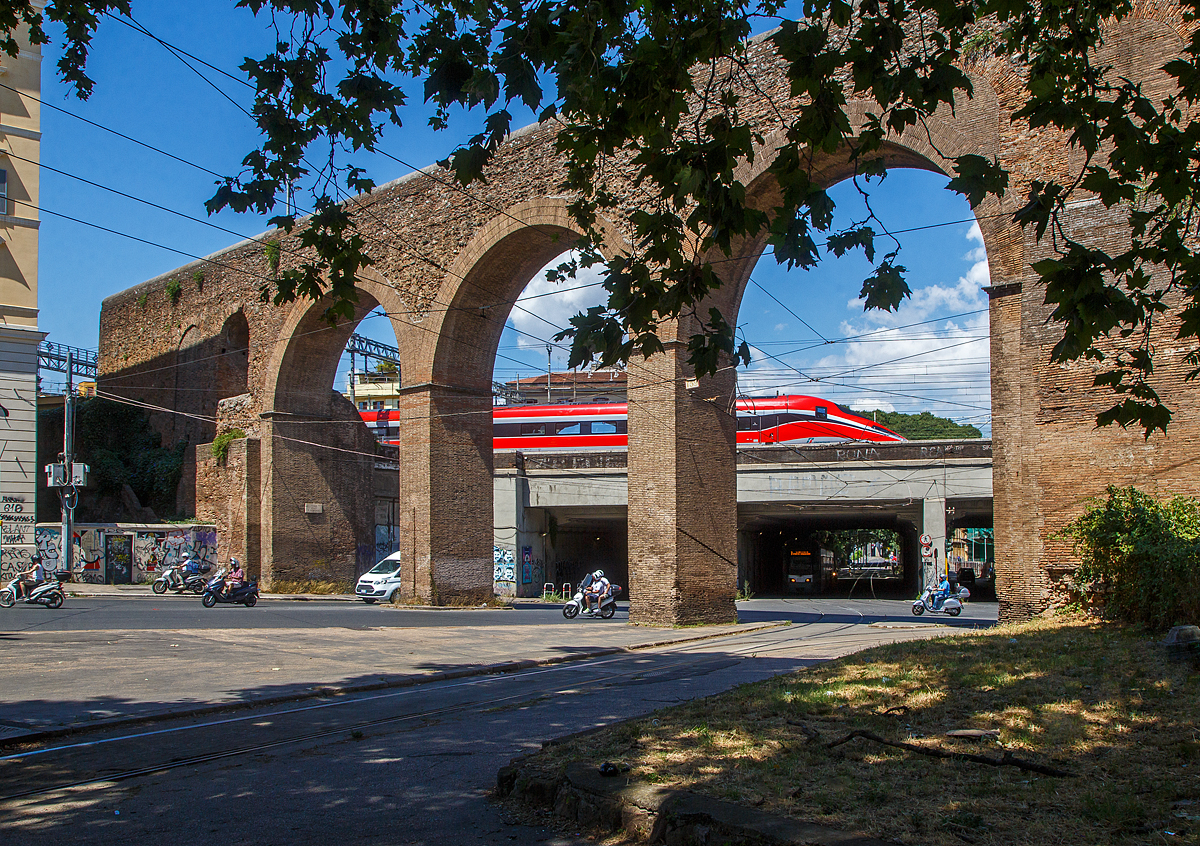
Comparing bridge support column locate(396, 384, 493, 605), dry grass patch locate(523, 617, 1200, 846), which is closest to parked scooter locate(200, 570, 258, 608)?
bridge support column locate(396, 384, 493, 605)

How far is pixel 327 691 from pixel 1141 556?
30.0ft

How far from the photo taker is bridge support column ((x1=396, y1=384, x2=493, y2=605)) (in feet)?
68.6

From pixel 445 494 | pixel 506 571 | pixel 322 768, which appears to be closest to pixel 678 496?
pixel 445 494

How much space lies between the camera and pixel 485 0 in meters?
5.80

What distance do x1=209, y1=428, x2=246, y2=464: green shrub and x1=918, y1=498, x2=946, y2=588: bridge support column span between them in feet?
72.2

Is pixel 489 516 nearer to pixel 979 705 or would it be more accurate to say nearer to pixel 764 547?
pixel 979 705

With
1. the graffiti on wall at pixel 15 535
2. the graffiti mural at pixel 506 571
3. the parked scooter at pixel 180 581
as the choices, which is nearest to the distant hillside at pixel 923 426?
the graffiti mural at pixel 506 571

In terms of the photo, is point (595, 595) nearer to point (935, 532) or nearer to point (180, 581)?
point (180, 581)

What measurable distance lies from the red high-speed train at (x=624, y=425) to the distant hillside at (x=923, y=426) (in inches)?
1362

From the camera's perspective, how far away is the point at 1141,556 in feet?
34.2

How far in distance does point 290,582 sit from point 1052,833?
24.6 metres

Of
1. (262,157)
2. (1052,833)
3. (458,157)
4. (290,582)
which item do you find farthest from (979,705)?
(290,582)

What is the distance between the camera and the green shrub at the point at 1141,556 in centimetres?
938

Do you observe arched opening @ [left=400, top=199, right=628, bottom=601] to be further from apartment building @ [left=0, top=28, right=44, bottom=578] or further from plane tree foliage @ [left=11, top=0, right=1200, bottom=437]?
plane tree foliage @ [left=11, top=0, right=1200, bottom=437]
